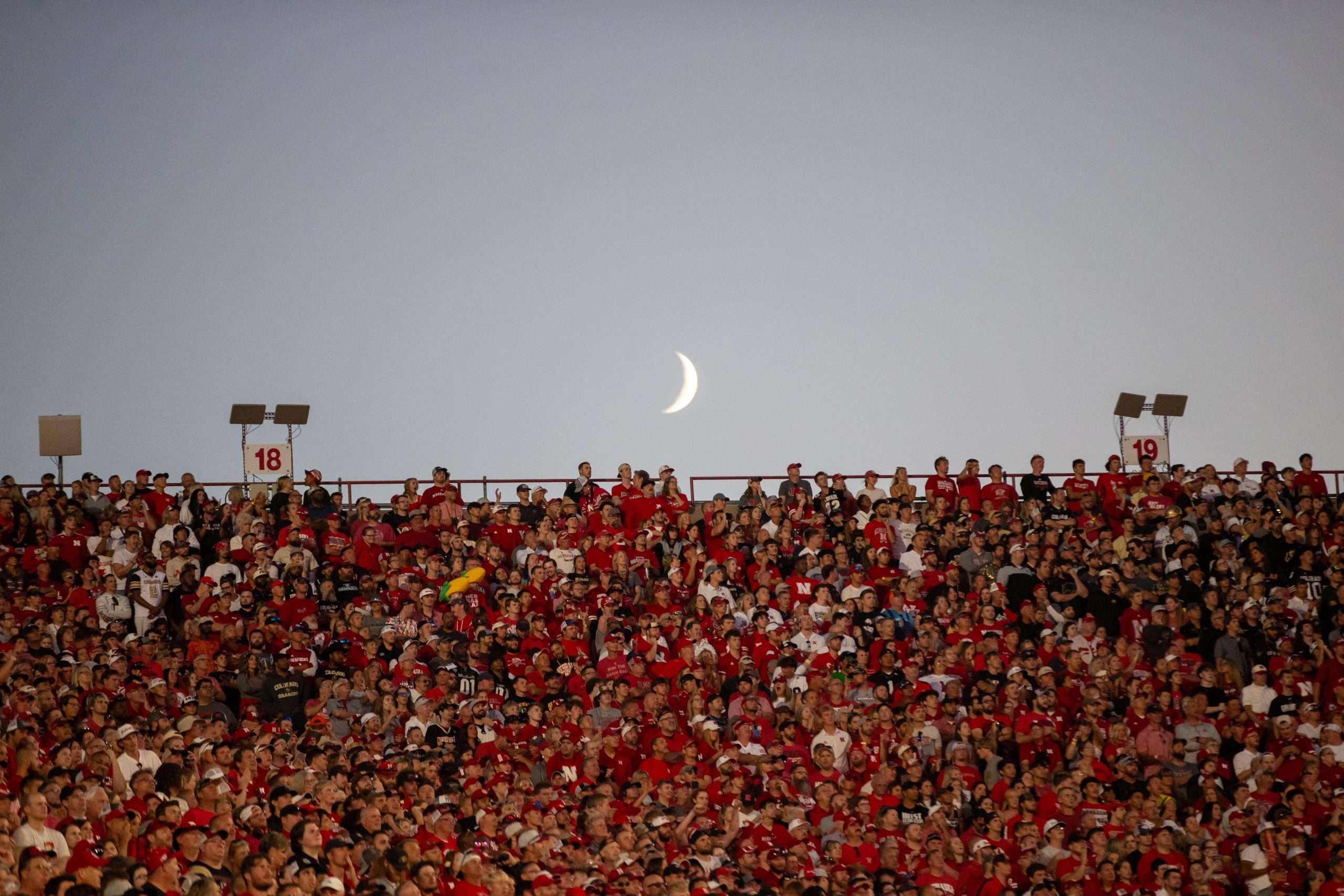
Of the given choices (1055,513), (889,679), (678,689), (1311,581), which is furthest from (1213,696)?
(678,689)

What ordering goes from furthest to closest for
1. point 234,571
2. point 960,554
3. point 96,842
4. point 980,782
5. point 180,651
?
point 960,554, point 234,571, point 180,651, point 980,782, point 96,842

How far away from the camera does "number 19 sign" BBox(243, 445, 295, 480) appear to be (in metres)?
22.3

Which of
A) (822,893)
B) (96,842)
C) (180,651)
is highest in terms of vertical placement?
(180,651)

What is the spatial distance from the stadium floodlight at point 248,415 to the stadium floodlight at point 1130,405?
14280 millimetres

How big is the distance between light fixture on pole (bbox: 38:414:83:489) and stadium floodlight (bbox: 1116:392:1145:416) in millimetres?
16967

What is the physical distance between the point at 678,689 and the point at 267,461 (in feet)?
30.9

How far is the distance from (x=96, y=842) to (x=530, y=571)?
7857 mm

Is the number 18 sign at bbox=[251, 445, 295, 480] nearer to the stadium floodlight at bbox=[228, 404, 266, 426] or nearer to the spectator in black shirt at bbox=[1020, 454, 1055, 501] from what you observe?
the stadium floodlight at bbox=[228, 404, 266, 426]

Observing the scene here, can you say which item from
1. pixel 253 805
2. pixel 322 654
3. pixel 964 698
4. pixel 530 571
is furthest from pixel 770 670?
pixel 253 805

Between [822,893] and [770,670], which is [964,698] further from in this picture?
[822,893]

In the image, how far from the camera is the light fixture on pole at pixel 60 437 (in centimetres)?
2197

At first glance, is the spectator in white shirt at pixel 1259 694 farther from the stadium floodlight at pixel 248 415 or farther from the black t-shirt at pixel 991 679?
the stadium floodlight at pixel 248 415

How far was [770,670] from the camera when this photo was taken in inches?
637

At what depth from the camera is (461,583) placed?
57.6 feet
